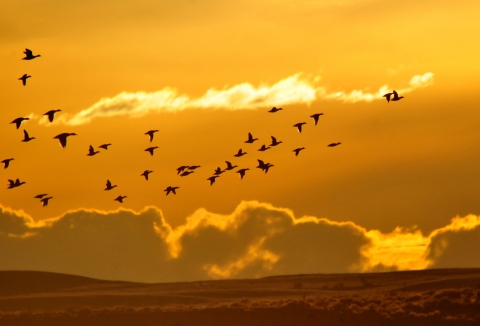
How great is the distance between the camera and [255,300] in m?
106

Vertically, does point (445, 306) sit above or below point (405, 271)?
below

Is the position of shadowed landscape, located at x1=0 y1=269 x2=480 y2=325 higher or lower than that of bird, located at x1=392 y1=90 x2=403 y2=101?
lower

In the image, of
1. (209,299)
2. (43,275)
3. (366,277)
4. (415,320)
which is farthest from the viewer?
(43,275)

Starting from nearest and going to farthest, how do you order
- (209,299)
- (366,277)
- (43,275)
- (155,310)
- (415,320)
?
(415,320)
(155,310)
(209,299)
(366,277)
(43,275)

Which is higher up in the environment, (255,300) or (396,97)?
(396,97)

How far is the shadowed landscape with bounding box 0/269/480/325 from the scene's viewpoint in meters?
78.6

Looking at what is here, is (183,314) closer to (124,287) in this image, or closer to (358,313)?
(358,313)

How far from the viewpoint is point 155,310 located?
277 ft

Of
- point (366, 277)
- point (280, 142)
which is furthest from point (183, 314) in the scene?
point (366, 277)

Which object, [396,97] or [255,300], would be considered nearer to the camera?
[396,97]

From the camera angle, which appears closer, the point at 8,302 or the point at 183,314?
the point at 183,314

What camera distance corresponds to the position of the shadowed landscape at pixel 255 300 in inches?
3093

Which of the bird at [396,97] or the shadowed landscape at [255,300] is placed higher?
the bird at [396,97]

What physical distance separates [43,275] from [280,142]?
78320mm
